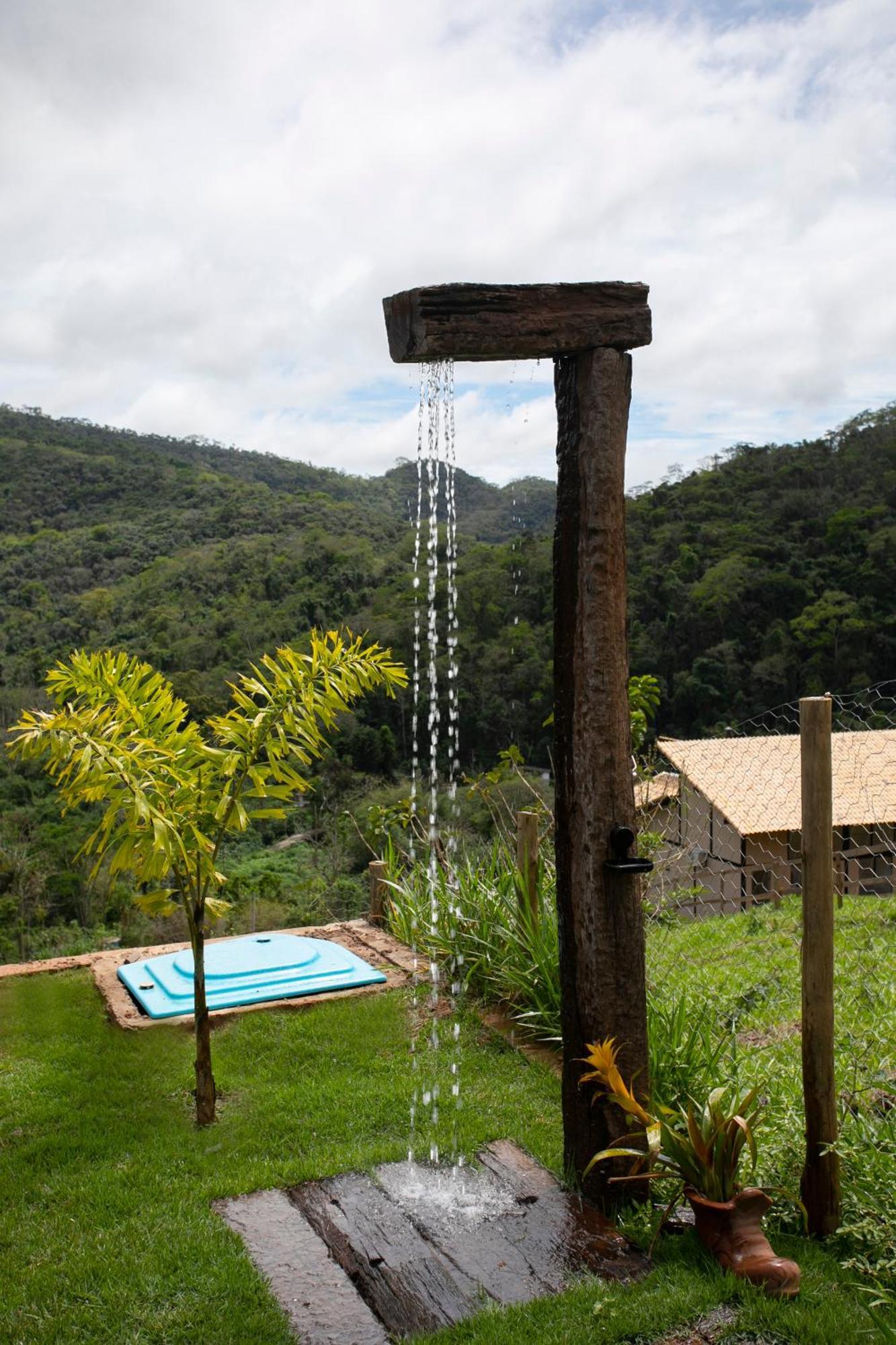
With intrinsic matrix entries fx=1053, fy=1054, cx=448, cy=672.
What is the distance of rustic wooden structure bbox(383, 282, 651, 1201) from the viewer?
277 cm

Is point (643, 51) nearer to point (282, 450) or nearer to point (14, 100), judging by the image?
point (14, 100)

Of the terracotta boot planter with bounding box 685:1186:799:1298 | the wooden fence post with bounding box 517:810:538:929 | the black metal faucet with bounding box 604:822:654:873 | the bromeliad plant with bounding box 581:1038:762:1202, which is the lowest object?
the terracotta boot planter with bounding box 685:1186:799:1298

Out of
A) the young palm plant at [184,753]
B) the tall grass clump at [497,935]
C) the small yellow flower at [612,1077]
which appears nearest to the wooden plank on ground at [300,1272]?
the young palm plant at [184,753]

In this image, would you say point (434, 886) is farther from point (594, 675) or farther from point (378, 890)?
point (594, 675)

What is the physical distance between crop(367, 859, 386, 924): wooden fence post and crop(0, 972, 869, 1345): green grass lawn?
126 cm

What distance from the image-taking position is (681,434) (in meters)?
17.8

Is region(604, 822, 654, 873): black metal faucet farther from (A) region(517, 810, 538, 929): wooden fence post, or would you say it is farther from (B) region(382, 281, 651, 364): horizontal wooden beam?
(A) region(517, 810, 538, 929): wooden fence post

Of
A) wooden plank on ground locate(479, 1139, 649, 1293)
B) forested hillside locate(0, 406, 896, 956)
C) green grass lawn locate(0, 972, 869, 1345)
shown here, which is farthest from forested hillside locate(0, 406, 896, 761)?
wooden plank on ground locate(479, 1139, 649, 1293)

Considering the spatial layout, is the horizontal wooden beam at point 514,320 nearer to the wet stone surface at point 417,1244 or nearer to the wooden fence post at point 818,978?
the wooden fence post at point 818,978

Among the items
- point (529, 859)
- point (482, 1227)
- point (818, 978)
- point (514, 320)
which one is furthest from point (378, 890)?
point (514, 320)

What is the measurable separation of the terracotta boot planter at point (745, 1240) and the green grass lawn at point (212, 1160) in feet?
0.14

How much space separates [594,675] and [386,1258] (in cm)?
158

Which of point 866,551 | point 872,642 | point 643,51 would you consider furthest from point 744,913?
point 866,551

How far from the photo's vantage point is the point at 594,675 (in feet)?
9.20
